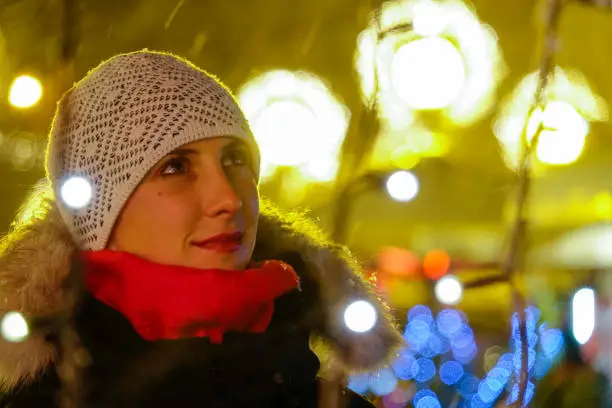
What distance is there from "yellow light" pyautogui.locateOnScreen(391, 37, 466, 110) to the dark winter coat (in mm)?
1082

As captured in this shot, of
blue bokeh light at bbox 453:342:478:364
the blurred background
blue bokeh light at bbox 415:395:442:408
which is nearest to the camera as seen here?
the blurred background

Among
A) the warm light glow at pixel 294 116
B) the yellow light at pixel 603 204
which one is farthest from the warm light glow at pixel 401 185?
the yellow light at pixel 603 204

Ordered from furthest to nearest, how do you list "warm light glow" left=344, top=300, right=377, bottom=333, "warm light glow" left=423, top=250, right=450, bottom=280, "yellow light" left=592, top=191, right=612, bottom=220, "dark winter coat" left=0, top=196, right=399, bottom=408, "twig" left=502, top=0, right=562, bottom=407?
"warm light glow" left=423, top=250, right=450, bottom=280, "yellow light" left=592, top=191, right=612, bottom=220, "warm light glow" left=344, top=300, right=377, bottom=333, "dark winter coat" left=0, top=196, right=399, bottom=408, "twig" left=502, top=0, right=562, bottom=407

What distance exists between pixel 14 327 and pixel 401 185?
0.48 meters

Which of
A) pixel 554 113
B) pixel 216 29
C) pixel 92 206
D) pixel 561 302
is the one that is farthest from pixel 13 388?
pixel 561 302

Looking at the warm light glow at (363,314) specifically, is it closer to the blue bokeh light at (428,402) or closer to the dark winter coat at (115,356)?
the dark winter coat at (115,356)

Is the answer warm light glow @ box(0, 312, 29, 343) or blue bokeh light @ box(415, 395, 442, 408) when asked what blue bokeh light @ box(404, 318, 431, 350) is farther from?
warm light glow @ box(0, 312, 29, 343)

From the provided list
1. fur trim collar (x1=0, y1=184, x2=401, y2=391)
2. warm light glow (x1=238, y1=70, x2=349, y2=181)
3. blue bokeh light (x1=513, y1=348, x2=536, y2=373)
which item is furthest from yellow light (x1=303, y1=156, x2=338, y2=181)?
blue bokeh light (x1=513, y1=348, x2=536, y2=373)

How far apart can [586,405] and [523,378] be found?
0.77 m

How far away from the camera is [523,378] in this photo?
0.64 meters

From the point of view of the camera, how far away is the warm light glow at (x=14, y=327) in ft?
2.85

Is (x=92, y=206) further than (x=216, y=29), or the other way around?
(x=216, y=29)

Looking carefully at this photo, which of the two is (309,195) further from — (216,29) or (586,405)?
(586,405)

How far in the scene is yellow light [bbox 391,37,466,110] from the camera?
1956 millimetres
